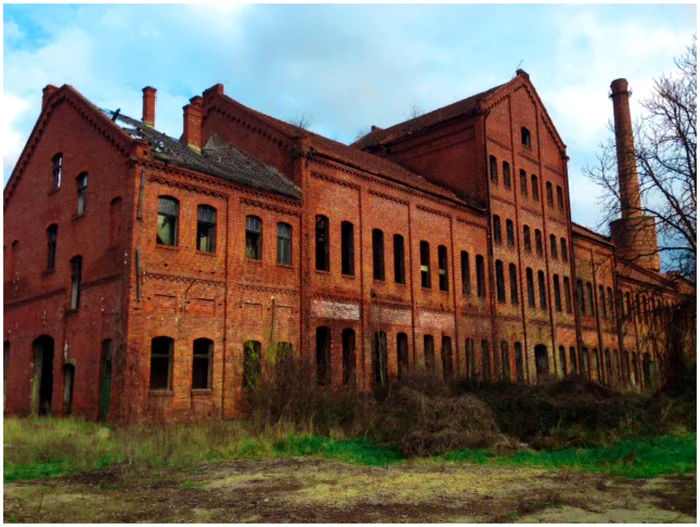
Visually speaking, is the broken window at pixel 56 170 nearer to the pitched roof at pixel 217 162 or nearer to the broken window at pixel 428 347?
the pitched roof at pixel 217 162

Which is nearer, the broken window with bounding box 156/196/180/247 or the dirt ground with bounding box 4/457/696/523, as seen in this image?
the dirt ground with bounding box 4/457/696/523

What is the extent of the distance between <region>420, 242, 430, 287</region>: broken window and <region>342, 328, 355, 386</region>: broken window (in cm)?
483

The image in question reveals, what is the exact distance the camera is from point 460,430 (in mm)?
14719

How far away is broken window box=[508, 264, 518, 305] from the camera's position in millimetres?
30722

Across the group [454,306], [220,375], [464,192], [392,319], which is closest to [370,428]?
[220,375]

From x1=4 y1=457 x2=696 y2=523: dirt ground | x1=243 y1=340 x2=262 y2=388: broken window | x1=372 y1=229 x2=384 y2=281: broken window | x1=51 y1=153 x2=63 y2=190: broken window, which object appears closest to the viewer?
x1=4 y1=457 x2=696 y2=523: dirt ground

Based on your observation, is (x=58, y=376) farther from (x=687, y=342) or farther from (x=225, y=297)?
(x=687, y=342)

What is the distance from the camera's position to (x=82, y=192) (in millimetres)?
21203

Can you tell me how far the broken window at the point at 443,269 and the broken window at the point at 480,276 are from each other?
2390 millimetres

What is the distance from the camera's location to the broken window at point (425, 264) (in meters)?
26.7

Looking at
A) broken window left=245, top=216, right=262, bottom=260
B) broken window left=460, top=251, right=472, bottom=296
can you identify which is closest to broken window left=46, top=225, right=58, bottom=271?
broken window left=245, top=216, right=262, bottom=260

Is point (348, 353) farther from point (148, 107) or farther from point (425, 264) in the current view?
point (148, 107)

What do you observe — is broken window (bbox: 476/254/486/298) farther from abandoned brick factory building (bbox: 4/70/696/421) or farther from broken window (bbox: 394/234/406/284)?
broken window (bbox: 394/234/406/284)

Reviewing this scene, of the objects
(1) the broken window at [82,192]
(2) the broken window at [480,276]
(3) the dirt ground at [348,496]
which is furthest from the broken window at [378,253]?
(3) the dirt ground at [348,496]
